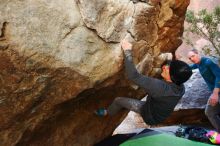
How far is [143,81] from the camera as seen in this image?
519 cm

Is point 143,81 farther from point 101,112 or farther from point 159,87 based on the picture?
point 101,112

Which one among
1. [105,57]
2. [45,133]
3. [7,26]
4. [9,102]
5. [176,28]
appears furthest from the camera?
[176,28]

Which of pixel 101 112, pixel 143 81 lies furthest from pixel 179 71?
pixel 101 112

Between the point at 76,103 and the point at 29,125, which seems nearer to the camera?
the point at 29,125

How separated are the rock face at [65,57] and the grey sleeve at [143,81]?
0.63ft

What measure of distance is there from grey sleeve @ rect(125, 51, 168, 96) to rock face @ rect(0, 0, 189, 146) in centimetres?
19

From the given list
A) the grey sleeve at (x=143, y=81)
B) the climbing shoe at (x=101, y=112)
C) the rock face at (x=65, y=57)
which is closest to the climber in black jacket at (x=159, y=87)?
the grey sleeve at (x=143, y=81)

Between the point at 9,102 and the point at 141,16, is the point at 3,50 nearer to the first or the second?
the point at 9,102

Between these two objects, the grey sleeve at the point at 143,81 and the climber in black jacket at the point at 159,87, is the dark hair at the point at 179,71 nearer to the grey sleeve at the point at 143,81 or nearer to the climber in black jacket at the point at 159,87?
the climber in black jacket at the point at 159,87

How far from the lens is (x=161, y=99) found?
546 centimetres

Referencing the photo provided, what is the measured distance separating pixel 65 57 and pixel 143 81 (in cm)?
124

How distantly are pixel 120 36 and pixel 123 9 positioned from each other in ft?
1.33

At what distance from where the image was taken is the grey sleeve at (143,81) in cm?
512

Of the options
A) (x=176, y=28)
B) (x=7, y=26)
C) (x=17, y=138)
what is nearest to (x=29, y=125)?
(x=17, y=138)
